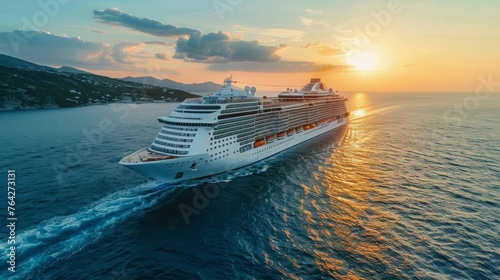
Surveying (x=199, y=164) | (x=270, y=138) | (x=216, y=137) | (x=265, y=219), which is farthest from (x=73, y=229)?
(x=270, y=138)

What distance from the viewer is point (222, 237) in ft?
96.7

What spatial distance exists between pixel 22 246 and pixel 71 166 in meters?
28.5

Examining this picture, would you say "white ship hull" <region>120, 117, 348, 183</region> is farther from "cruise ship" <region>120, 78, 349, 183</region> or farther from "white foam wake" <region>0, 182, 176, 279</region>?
"white foam wake" <region>0, 182, 176, 279</region>

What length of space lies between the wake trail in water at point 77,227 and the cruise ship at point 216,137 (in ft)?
13.2

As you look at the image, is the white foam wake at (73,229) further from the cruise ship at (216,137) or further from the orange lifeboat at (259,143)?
the orange lifeboat at (259,143)

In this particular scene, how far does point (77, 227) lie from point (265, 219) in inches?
959

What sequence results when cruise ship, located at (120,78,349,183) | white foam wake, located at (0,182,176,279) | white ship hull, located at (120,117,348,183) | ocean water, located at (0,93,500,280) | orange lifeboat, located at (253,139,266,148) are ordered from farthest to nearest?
orange lifeboat, located at (253,139,266,148)
cruise ship, located at (120,78,349,183)
white ship hull, located at (120,117,348,183)
white foam wake, located at (0,182,176,279)
ocean water, located at (0,93,500,280)

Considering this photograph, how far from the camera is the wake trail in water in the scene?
2534 centimetres

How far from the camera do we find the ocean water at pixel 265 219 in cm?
2458

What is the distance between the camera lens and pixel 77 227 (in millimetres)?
30219

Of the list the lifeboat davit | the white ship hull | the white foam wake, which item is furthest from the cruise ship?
the white foam wake

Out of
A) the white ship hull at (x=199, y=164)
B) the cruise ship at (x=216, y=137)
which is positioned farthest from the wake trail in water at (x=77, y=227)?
the cruise ship at (x=216, y=137)

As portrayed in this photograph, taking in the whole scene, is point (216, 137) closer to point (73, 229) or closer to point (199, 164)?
point (199, 164)

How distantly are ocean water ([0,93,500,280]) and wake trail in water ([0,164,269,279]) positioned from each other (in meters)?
0.15
